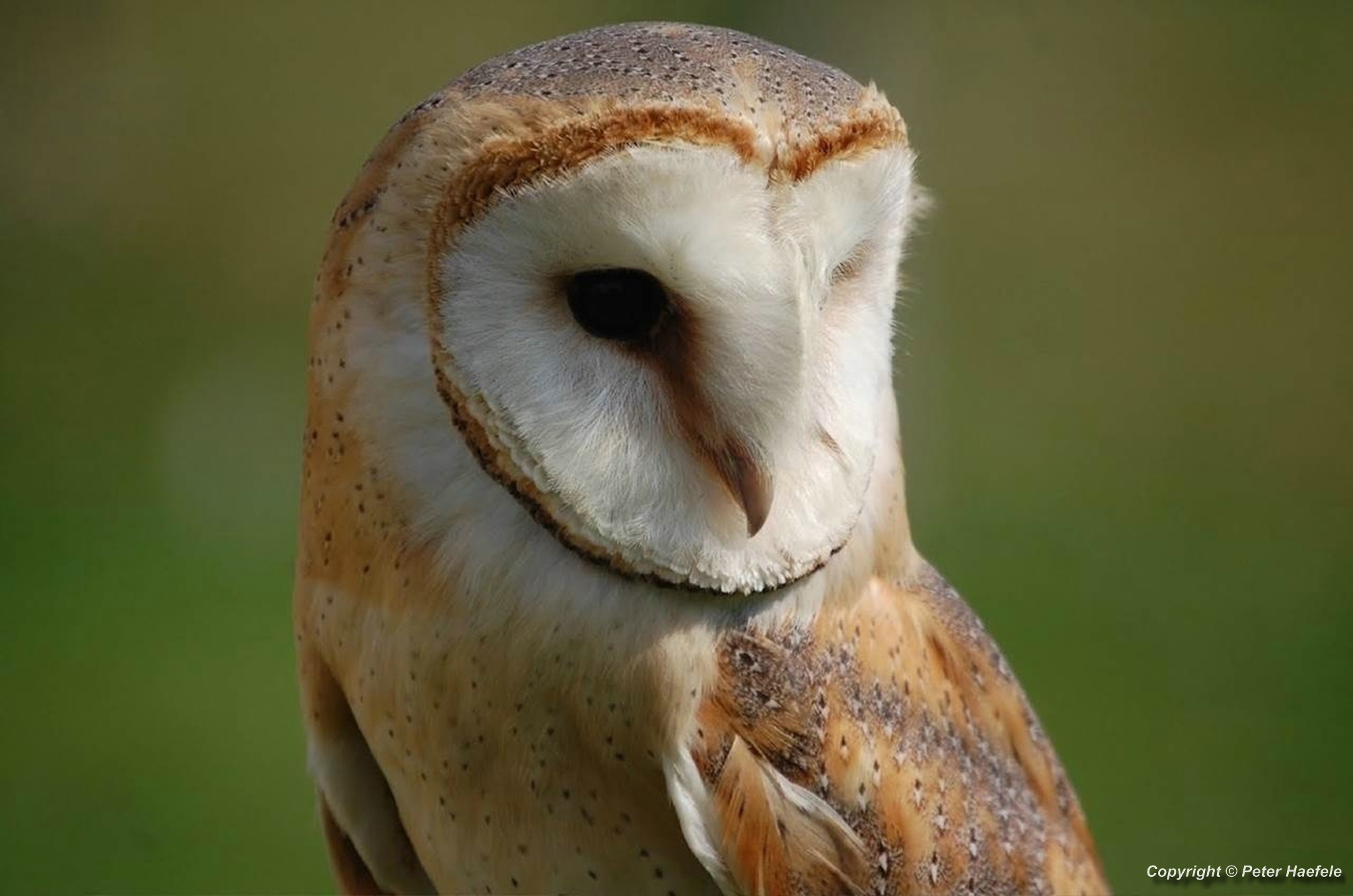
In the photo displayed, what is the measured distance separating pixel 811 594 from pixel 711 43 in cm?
39

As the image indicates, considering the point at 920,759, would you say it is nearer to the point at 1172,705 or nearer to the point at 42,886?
the point at 42,886

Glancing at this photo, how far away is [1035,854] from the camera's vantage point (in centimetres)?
129

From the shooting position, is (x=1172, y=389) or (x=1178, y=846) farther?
(x=1172, y=389)

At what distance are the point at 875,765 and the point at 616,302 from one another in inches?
16.6

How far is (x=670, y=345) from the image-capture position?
0.96 m

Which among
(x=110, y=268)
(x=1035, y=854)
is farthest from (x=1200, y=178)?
(x=1035, y=854)

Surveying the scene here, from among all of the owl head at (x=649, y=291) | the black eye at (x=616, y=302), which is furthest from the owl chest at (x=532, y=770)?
the black eye at (x=616, y=302)

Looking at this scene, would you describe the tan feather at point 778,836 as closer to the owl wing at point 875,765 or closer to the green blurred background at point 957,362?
the owl wing at point 875,765

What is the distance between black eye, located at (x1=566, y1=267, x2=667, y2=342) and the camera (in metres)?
0.95

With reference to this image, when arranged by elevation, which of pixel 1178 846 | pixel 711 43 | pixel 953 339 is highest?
pixel 711 43

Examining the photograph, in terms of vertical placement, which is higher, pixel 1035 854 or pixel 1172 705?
pixel 1035 854

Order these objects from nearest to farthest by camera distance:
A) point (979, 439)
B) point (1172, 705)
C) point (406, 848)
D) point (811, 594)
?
point (811, 594), point (406, 848), point (1172, 705), point (979, 439)

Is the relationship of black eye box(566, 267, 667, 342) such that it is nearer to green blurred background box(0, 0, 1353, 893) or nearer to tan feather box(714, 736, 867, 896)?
tan feather box(714, 736, 867, 896)

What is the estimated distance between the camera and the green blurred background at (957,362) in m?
3.87
